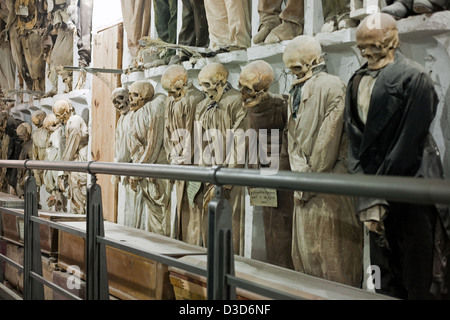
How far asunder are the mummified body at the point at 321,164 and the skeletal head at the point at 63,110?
472 centimetres

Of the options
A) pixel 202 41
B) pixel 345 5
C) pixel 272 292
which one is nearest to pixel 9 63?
pixel 202 41

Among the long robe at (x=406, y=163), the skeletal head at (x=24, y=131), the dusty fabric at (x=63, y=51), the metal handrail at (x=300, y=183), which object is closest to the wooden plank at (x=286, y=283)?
the long robe at (x=406, y=163)

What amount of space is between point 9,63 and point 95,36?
4222mm

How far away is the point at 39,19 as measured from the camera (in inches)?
356

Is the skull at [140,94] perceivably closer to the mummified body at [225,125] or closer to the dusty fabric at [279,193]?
the mummified body at [225,125]

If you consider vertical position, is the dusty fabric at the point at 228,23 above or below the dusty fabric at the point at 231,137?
above

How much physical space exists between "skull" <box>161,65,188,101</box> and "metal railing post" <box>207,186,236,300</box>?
3.05m

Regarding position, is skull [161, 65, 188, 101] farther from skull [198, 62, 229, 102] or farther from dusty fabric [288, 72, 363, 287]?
dusty fabric [288, 72, 363, 287]

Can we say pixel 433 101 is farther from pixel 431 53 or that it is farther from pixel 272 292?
pixel 272 292

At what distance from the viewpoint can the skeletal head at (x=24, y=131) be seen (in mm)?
9281

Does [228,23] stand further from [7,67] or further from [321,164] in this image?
[7,67]

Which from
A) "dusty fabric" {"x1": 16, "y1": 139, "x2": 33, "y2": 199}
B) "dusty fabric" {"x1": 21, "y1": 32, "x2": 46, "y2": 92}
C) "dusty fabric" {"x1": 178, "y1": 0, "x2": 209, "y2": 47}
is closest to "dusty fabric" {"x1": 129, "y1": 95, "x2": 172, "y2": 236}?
"dusty fabric" {"x1": 178, "y1": 0, "x2": 209, "y2": 47}

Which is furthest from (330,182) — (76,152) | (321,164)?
(76,152)

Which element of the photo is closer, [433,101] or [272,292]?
[272,292]
